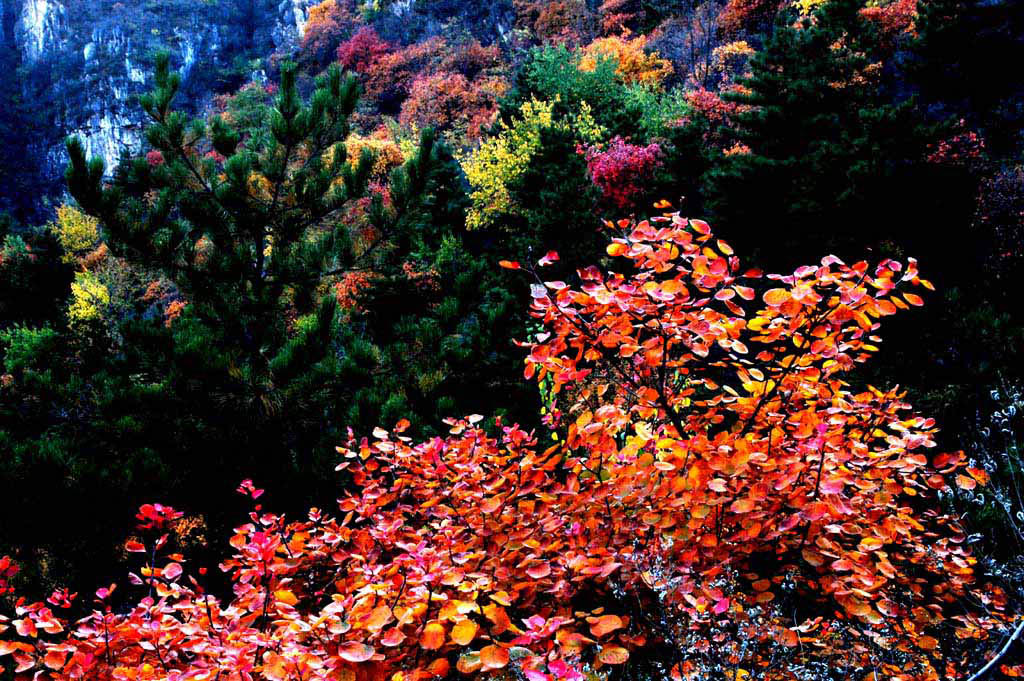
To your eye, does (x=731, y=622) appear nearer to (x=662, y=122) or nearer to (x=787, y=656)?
(x=787, y=656)

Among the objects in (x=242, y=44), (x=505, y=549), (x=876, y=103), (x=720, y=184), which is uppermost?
(x=242, y=44)

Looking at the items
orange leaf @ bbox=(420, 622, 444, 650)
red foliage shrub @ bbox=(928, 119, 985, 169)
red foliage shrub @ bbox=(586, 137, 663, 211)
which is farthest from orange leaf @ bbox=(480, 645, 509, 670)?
red foliage shrub @ bbox=(586, 137, 663, 211)

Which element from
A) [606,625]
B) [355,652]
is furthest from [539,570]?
[355,652]

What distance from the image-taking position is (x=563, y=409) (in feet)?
20.1

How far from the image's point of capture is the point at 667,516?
6.61ft

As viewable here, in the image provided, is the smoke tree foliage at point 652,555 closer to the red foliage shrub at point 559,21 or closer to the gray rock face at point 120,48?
the red foliage shrub at point 559,21

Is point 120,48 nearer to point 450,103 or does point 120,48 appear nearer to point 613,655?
point 450,103

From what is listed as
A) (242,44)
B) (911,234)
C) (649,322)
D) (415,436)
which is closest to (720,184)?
(911,234)

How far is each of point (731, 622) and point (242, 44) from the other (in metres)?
49.8

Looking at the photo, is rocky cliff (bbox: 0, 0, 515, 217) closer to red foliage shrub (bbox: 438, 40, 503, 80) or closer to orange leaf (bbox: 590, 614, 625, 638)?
red foliage shrub (bbox: 438, 40, 503, 80)

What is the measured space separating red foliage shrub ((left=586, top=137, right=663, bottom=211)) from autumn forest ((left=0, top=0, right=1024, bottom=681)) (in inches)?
3.3

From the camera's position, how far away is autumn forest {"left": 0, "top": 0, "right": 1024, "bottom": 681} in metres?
1.97

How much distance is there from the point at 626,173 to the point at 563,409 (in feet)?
30.5

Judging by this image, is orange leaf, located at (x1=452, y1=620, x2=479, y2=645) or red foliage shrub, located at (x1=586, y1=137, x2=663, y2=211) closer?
orange leaf, located at (x1=452, y1=620, x2=479, y2=645)
